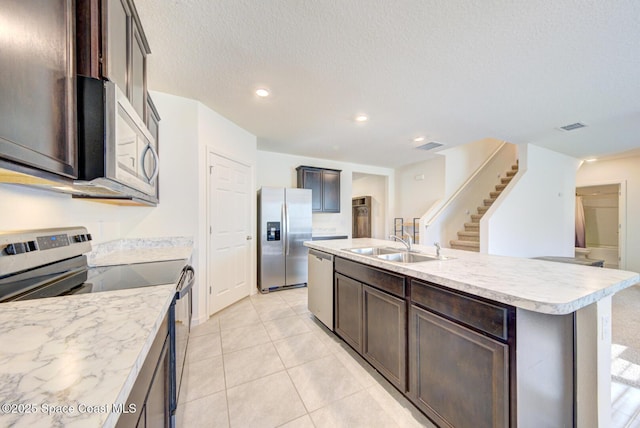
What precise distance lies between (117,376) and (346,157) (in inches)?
199

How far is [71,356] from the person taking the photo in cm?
56

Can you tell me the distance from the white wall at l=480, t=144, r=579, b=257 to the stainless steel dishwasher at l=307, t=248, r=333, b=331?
3030 mm

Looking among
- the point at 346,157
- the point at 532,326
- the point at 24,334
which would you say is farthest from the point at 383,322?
the point at 346,157

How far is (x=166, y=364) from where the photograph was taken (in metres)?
1.05

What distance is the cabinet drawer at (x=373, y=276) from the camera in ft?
5.35

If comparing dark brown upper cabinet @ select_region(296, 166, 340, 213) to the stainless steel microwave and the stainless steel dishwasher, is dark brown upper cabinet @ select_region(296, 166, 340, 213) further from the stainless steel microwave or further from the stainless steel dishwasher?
the stainless steel microwave

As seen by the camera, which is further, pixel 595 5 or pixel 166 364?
pixel 595 5

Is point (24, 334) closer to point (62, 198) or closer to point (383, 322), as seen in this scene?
point (62, 198)

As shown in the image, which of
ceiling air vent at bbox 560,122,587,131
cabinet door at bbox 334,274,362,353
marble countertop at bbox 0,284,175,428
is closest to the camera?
marble countertop at bbox 0,284,175,428

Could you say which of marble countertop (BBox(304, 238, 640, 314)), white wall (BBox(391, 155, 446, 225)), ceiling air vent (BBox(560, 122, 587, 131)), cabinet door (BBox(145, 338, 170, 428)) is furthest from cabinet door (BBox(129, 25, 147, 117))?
white wall (BBox(391, 155, 446, 225))

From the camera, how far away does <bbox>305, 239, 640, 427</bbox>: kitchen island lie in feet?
3.45

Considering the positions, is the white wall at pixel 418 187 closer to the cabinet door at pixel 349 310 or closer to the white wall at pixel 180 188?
the cabinet door at pixel 349 310

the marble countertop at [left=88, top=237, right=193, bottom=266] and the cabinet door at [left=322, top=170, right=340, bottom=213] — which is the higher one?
the cabinet door at [left=322, top=170, right=340, bottom=213]

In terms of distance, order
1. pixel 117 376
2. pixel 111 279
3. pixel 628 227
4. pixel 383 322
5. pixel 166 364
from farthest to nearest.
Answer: pixel 628 227 < pixel 383 322 < pixel 111 279 < pixel 166 364 < pixel 117 376
